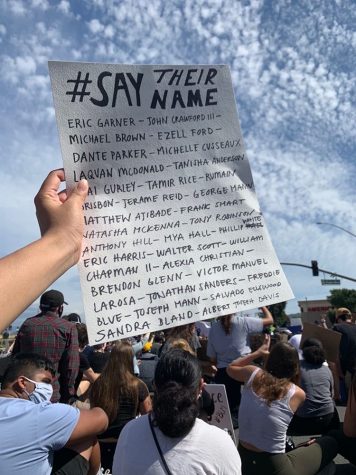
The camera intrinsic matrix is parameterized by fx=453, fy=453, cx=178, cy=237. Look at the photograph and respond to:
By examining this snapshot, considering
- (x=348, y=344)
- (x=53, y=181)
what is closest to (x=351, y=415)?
(x=348, y=344)

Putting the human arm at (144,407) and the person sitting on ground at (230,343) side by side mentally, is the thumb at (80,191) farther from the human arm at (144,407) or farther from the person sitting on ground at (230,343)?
the person sitting on ground at (230,343)

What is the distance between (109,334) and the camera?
172cm

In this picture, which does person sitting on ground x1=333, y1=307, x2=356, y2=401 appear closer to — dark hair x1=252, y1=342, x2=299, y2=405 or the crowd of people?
the crowd of people

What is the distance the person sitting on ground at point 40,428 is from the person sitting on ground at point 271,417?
1.22 metres

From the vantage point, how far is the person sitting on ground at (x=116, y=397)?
3.83 m

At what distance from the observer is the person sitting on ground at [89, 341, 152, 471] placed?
3.83m

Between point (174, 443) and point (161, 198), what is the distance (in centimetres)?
114

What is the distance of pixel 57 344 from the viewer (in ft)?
11.2

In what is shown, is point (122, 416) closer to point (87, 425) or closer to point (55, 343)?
point (55, 343)

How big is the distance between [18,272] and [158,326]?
951mm

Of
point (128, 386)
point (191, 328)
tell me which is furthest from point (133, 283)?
point (191, 328)

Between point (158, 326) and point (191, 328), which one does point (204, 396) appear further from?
point (191, 328)

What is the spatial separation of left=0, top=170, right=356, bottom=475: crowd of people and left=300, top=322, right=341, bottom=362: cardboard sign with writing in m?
0.12

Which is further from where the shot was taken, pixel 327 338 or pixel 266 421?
pixel 327 338
